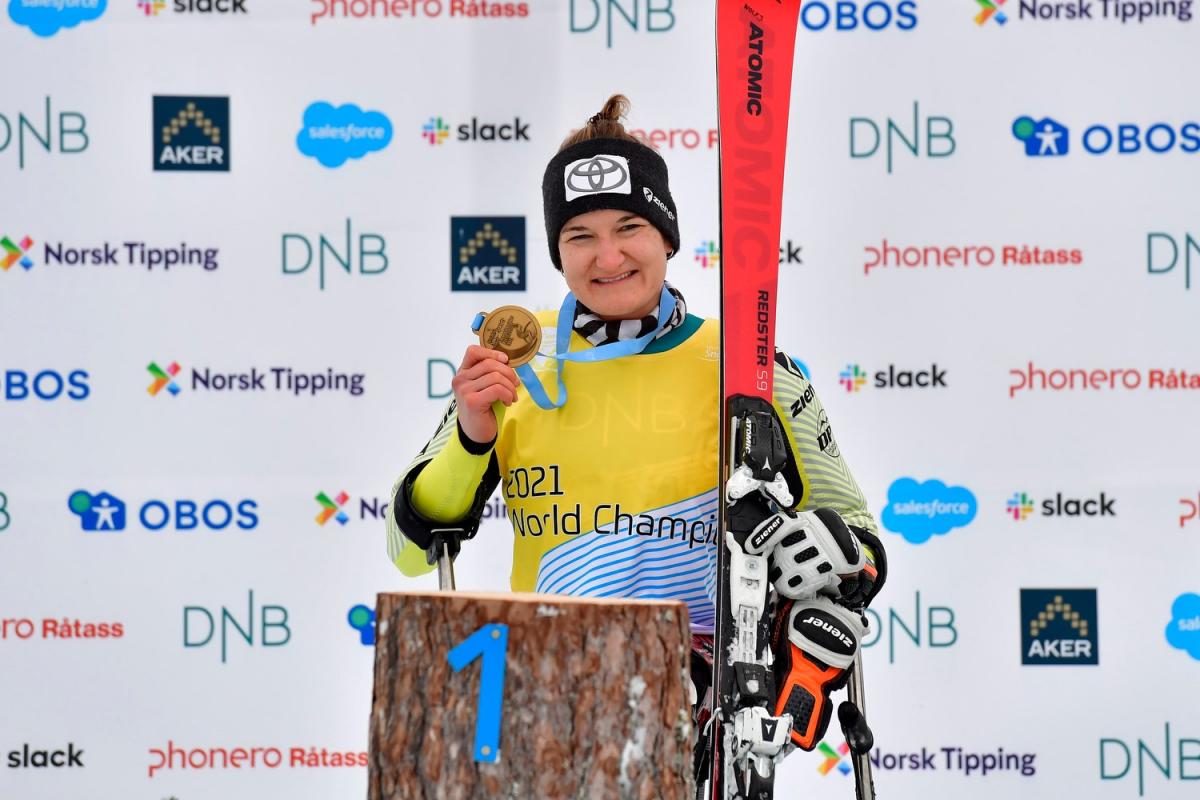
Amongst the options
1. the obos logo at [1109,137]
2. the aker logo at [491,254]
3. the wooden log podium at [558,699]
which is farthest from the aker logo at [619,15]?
the wooden log podium at [558,699]

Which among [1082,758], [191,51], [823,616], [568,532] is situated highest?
[191,51]

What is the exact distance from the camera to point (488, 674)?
1737 millimetres

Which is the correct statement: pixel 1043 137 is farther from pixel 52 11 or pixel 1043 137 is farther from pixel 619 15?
pixel 52 11

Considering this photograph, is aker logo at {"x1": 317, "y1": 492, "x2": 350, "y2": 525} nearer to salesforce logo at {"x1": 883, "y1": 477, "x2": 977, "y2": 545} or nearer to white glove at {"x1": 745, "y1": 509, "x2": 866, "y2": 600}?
salesforce logo at {"x1": 883, "y1": 477, "x2": 977, "y2": 545}

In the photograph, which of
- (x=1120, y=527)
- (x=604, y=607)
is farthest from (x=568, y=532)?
(x=1120, y=527)

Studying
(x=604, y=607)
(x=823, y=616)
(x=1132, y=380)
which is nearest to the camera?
(x=604, y=607)

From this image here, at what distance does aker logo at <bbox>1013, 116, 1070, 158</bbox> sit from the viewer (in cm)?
352

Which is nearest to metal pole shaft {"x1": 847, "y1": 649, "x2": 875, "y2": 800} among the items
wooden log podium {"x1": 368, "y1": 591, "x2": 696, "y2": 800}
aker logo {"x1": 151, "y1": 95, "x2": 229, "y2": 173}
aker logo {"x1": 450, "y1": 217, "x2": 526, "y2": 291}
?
wooden log podium {"x1": 368, "y1": 591, "x2": 696, "y2": 800}

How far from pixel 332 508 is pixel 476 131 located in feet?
3.60

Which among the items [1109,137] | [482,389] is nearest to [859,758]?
[482,389]

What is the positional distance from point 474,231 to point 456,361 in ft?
1.17

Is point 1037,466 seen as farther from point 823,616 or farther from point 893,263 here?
point 823,616

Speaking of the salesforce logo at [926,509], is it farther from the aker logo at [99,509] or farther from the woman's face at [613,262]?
→ the aker logo at [99,509]

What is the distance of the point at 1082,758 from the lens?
352 cm
